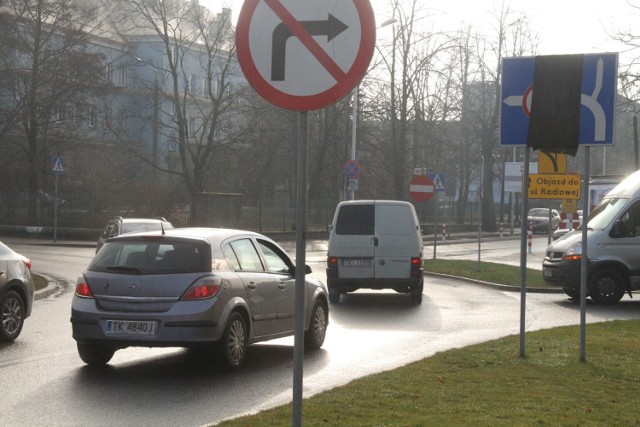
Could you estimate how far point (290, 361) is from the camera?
40.1ft

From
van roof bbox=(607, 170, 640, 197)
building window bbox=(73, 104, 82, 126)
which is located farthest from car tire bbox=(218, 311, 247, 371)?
building window bbox=(73, 104, 82, 126)

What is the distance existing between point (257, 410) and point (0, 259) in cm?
589

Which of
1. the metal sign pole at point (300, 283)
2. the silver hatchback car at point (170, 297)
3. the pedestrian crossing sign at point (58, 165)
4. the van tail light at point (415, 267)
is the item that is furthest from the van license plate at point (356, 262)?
the pedestrian crossing sign at point (58, 165)

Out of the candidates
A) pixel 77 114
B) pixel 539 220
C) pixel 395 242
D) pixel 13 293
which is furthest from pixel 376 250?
pixel 539 220

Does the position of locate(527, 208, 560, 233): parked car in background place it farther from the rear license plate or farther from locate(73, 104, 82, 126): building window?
the rear license plate

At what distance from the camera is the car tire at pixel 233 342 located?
11.1 metres

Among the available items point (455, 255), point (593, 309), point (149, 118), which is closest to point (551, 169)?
point (593, 309)

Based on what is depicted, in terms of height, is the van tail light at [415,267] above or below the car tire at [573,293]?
above

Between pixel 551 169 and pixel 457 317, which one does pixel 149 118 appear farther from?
pixel 457 317

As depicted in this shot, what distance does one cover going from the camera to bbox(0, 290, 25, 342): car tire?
13.3 m

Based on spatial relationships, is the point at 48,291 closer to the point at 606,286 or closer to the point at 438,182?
the point at 606,286

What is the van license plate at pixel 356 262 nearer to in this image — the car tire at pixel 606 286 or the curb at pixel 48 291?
the car tire at pixel 606 286

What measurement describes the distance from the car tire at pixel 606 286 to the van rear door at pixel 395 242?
3.60 m

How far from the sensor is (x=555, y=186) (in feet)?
88.3
